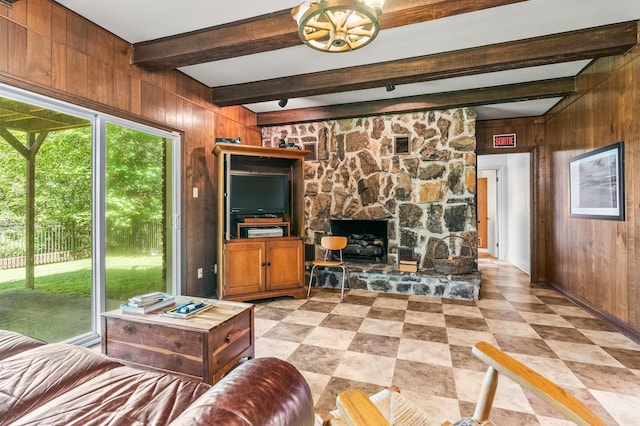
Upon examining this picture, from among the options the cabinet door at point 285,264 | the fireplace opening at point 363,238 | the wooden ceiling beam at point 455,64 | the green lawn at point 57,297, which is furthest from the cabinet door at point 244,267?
the wooden ceiling beam at point 455,64

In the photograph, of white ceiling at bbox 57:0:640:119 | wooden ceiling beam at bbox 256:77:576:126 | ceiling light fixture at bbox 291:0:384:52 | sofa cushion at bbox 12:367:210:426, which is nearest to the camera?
sofa cushion at bbox 12:367:210:426

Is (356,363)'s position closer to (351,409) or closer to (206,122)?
(351,409)

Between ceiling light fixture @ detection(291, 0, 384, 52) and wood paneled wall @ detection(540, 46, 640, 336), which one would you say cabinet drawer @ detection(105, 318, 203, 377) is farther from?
wood paneled wall @ detection(540, 46, 640, 336)

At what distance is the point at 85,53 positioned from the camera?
95.5 inches

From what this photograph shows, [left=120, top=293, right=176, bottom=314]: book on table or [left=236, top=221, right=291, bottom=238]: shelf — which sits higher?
[left=236, top=221, right=291, bottom=238]: shelf

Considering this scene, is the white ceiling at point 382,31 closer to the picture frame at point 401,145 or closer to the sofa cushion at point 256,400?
the picture frame at point 401,145

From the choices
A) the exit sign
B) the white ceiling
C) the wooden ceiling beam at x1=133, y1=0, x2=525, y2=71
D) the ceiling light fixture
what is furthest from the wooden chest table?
the exit sign

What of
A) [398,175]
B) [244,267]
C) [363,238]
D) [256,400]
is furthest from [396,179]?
[256,400]

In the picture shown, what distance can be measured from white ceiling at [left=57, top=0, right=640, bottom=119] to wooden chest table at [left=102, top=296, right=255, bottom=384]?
219 cm

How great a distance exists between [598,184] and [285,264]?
3392 mm

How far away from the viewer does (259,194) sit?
393 centimetres

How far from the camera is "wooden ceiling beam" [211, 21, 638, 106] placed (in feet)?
8.39

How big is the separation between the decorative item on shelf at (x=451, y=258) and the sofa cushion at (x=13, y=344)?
3745mm

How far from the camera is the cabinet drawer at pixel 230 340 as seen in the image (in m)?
Answer: 1.73
